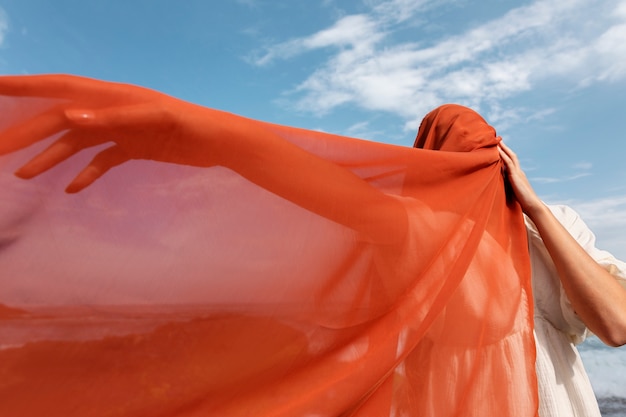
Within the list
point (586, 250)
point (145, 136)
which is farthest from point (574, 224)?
point (145, 136)

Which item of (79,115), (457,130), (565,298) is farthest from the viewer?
(457,130)

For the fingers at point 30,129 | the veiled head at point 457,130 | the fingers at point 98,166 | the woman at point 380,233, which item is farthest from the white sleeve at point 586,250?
Answer: the fingers at point 30,129

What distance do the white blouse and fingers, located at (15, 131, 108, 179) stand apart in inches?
52.4

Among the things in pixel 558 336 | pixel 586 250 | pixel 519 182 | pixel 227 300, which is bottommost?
pixel 227 300

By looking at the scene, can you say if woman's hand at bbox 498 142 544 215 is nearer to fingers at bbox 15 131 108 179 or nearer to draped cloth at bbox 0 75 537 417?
draped cloth at bbox 0 75 537 417

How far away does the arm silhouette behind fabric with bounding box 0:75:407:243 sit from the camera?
1313 mm

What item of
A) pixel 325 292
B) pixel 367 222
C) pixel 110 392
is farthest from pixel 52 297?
pixel 367 222

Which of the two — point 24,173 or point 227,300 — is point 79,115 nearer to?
point 24,173

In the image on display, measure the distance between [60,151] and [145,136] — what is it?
0.19 meters

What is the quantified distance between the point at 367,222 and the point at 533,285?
2.22 feet

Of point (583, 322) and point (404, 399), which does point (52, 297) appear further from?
point (583, 322)

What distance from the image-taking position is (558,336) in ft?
6.01

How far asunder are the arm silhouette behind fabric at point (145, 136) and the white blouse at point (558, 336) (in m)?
0.79

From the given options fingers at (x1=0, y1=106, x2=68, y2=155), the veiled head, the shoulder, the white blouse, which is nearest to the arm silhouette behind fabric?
fingers at (x1=0, y1=106, x2=68, y2=155)
